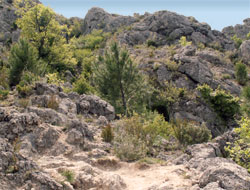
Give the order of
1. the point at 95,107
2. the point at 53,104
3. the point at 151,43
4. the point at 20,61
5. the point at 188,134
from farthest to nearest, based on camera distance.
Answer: the point at 151,43 < the point at 20,61 < the point at 95,107 < the point at 53,104 < the point at 188,134

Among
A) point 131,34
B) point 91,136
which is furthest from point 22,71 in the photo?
point 131,34

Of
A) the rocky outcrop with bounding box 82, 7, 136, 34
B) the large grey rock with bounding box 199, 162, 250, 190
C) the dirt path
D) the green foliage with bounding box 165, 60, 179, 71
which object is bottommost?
the dirt path

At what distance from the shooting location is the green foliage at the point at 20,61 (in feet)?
60.5

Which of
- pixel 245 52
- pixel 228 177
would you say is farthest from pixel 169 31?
pixel 228 177

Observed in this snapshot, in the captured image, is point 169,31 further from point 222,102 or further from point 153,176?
point 153,176

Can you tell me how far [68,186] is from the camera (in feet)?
18.8

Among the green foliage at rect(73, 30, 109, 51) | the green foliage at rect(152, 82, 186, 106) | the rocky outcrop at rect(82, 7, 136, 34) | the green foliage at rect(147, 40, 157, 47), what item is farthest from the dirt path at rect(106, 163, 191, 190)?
the rocky outcrop at rect(82, 7, 136, 34)

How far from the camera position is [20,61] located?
19.1m

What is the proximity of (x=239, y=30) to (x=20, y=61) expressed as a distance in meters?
78.9

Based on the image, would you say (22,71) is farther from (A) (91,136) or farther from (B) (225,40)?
(B) (225,40)

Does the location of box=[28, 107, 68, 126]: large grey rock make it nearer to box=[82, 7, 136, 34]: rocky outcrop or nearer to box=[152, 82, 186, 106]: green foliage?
box=[152, 82, 186, 106]: green foliage

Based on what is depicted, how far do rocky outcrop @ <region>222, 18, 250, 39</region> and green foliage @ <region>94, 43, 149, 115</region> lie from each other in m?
67.8

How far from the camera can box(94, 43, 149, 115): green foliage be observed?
22750mm

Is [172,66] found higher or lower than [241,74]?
higher
